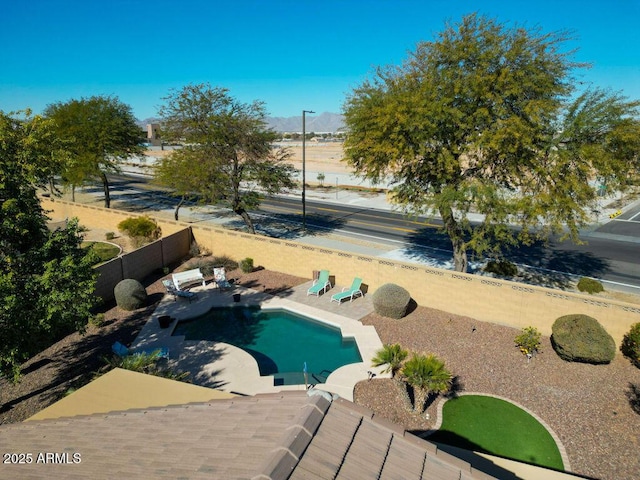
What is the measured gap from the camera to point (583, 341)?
13930 mm

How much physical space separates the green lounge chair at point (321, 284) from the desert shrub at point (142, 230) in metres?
12.5

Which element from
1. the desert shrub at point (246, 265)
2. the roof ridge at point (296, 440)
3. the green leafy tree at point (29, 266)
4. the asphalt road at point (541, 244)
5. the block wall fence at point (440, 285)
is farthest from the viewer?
the asphalt road at point (541, 244)

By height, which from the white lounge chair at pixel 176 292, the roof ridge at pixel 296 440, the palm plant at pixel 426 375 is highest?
the roof ridge at pixel 296 440

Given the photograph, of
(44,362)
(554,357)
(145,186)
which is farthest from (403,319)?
(145,186)

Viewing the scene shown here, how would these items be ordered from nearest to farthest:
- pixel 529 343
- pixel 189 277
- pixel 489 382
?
pixel 489 382 → pixel 529 343 → pixel 189 277

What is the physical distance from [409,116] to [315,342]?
35.2 ft

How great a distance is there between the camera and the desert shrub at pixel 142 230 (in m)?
27.0

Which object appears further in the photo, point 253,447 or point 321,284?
point 321,284

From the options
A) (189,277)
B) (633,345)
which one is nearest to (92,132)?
(189,277)

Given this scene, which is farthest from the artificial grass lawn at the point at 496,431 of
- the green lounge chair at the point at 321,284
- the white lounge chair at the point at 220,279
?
the white lounge chair at the point at 220,279

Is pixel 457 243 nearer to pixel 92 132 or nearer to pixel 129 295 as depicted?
pixel 129 295

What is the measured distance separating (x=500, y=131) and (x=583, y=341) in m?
8.57

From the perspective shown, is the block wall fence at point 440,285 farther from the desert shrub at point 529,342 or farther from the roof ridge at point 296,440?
the roof ridge at point 296,440

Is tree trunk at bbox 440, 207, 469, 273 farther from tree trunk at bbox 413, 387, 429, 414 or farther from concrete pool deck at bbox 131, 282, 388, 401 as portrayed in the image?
tree trunk at bbox 413, 387, 429, 414
